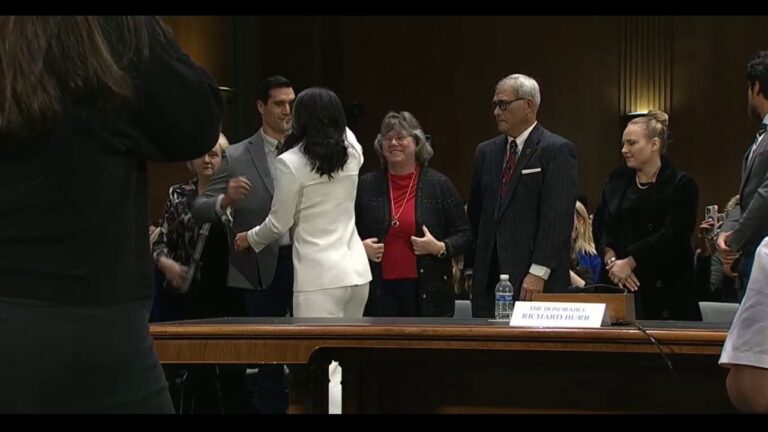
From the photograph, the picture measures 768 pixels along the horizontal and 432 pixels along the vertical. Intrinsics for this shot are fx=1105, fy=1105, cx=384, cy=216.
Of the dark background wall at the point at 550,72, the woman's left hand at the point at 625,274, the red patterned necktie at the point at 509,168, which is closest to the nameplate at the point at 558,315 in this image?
the red patterned necktie at the point at 509,168

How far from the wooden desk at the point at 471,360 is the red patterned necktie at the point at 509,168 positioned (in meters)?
1.12

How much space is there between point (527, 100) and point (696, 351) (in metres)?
1.76

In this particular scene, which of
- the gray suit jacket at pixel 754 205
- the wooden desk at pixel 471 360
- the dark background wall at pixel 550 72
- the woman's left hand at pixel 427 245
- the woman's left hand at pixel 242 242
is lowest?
the wooden desk at pixel 471 360

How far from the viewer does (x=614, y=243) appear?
16.0ft

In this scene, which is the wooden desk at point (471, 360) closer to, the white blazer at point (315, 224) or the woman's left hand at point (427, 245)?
the white blazer at point (315, 224)

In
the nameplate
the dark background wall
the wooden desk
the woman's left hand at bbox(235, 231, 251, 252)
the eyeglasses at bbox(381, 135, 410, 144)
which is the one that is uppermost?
the dark background wall

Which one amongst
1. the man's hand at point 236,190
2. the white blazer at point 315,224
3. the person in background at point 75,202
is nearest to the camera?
the person in background at point 75,202

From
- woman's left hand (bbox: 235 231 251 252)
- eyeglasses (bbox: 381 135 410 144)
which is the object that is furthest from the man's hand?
eyeglasses (bbox: 381 135 410 144)

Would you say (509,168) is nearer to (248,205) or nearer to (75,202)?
(248,205)

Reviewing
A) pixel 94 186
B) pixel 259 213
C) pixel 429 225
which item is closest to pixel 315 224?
pixel 259 213

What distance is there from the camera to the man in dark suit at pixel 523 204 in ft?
13.9

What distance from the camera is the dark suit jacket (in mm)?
4227

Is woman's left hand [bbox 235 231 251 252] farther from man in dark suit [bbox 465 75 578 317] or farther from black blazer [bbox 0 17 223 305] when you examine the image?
black blazer [bbox 0 17 223 305]
